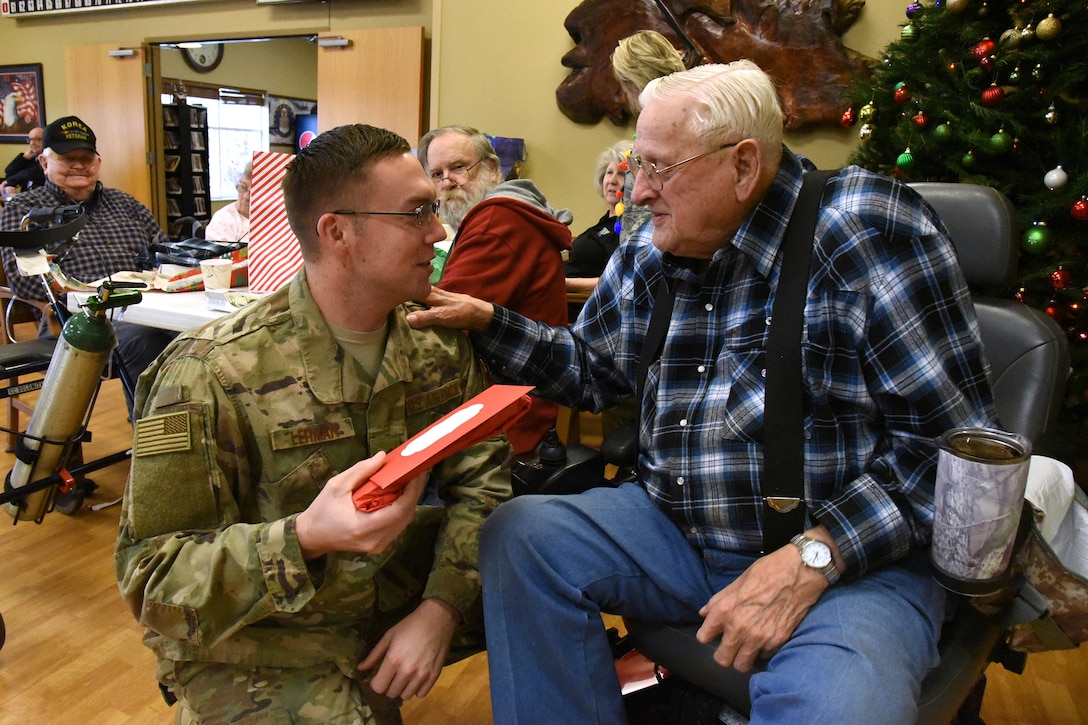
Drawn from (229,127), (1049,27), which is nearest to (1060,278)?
(1049,27)

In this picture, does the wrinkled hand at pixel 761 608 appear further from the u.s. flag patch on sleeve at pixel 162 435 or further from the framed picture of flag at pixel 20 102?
the framed picture of flag at pixel 20 102

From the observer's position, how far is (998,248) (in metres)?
1.40

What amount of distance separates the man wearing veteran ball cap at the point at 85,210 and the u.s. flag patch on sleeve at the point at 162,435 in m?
2.62

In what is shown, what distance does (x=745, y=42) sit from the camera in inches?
157

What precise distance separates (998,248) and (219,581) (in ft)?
4.60

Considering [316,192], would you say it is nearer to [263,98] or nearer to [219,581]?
[219,581]

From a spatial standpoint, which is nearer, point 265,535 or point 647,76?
point 265,535

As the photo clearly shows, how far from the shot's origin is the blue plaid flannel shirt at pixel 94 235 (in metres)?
3.29

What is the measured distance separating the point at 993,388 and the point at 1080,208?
1593mm

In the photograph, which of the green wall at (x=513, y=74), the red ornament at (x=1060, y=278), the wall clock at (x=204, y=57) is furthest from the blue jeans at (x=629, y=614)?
the wall clock at (x=204, y=57)

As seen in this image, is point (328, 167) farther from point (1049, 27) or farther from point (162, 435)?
point (1049, 27)

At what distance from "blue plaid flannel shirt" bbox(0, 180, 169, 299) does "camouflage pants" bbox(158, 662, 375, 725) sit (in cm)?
265

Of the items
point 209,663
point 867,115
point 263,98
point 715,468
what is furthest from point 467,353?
point 263,98

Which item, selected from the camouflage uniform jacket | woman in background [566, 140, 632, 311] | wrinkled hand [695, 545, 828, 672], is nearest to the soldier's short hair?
the camouflage uniform jacket
